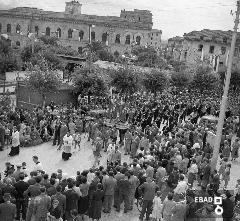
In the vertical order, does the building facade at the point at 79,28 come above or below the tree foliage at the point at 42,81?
above

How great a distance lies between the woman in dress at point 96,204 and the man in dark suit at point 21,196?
6.43ft

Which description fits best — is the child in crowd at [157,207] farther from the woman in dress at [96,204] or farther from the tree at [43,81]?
the tree at [43,81]

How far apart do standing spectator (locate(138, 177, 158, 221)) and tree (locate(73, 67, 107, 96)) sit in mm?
18155

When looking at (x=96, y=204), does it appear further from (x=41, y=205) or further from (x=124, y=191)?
(x=41, y=205)

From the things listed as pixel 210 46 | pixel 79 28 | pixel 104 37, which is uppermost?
pixel 79 28

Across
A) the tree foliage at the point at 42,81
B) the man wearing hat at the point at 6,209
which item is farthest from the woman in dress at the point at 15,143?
the tree foliage at the point at 42,81

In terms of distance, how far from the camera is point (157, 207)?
38.0 ft

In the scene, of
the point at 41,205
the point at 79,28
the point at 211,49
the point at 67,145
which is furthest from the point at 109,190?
the point at 79,28

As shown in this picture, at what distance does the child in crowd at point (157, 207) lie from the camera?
11.5 meters

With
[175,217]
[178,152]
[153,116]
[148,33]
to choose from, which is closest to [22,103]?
[153,116]

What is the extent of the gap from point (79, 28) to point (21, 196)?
2932 inches

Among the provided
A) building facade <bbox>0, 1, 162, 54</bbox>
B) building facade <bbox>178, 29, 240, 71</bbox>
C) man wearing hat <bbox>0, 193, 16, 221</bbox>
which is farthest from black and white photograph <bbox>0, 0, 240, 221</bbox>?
building facade <bbox>0, 1, 162, 54</bbox>

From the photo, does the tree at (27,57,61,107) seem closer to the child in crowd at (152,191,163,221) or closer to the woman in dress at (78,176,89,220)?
the woman in dress at (78,176,89,220)

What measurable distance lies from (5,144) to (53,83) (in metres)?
9.16
